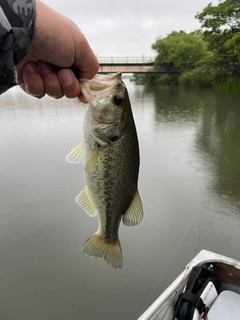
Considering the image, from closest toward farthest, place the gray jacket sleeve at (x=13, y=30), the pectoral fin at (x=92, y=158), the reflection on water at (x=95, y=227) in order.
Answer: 1. the gray jacket sleeve at (x=13, y=30)
2. the pectoral fin at (x=92, y=158)
3. the reflection on water at (x=95, y=227)

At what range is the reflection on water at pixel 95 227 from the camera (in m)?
3.42

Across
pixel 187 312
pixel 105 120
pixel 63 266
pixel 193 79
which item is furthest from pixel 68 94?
pixel 193 79

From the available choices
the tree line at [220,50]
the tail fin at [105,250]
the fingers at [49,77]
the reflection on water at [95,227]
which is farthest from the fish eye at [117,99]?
the tree line at [220,50]

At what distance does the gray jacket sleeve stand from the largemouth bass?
400 millimetres

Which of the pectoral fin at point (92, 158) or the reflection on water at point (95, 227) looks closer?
the pectoral fin at point (92, 158)

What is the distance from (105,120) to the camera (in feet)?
5.15

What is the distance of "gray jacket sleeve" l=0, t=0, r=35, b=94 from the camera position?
45.7 inches

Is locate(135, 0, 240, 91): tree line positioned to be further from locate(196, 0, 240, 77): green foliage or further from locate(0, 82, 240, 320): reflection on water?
locate(0, 82, 240, 320): reflection on water

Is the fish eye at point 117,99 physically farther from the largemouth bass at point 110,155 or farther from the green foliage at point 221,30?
the green foliage at point 221,30

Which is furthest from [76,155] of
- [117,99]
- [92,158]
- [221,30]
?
[221,30]

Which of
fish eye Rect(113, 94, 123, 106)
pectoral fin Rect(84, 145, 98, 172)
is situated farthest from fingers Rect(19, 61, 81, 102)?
pectoral fin Rect(84, 145, 98, 172)

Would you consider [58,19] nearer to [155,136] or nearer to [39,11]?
[39,11]

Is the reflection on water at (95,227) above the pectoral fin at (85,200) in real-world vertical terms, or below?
below

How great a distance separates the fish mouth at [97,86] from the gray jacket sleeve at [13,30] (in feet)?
1.22
